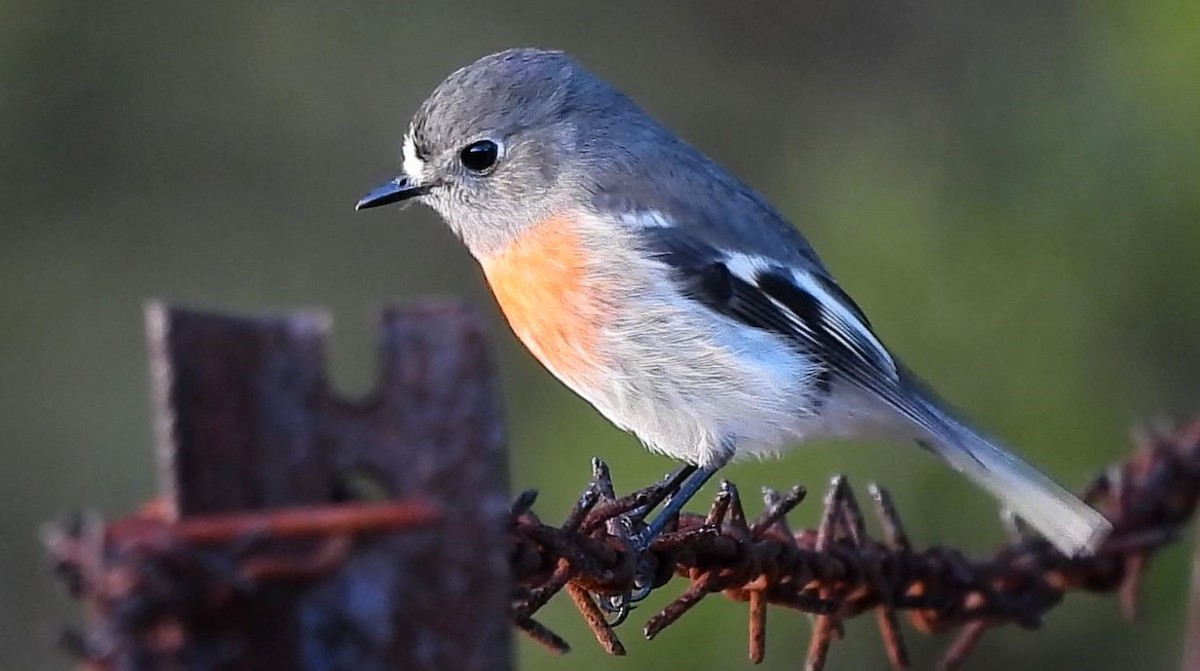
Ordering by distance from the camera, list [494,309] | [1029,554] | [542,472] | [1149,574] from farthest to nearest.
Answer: [494,309] < [542,472] < [1149,574] < [1029,554]

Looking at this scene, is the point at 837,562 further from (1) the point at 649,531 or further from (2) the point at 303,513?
(2) the point at 303,513

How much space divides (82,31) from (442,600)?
6.90 m

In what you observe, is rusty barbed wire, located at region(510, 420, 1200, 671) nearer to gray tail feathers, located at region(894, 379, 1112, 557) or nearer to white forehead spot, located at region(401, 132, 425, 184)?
gray tail feathers, located at region(894, 379, 1112, 557)

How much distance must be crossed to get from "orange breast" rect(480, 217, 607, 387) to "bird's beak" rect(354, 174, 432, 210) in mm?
342

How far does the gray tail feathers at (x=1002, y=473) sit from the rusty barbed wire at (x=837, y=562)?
0.26 m

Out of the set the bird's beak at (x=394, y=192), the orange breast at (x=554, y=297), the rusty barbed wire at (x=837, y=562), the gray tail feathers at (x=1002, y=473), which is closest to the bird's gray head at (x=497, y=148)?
the bird's beak at (x=394, y=192)

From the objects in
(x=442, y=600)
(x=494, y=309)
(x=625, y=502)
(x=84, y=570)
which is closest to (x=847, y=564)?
(x=625, y=502)

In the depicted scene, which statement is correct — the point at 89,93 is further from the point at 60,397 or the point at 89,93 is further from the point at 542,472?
the point at 542,472

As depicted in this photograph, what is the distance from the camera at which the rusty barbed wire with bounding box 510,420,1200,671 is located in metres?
1.61

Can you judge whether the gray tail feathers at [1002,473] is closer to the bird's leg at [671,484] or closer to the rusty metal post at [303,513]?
the bird's leg at [671,484]

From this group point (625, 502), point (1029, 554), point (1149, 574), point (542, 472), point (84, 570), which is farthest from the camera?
point (542, 472)

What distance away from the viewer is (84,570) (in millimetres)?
904

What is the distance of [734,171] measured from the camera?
260 inches

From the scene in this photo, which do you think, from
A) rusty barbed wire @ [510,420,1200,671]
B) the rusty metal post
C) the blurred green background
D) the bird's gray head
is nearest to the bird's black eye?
the bird's gray head
